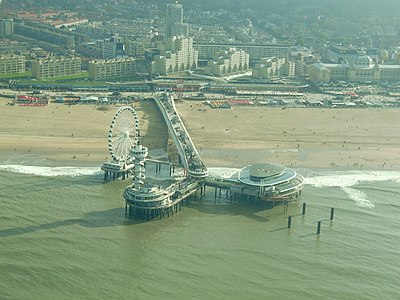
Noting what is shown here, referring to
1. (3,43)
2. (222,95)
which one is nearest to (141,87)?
(222,95)

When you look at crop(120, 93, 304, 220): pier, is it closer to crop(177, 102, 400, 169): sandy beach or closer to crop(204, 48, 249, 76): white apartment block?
crop(177, 102, 400, 169): sandy beach

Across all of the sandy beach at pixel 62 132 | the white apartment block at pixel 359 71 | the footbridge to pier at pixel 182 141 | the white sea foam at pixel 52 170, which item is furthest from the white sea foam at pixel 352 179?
the white apartment block at pixel 359 71

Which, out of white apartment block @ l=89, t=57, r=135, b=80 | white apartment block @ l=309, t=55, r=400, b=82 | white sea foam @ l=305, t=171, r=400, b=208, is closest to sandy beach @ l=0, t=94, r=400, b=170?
white sea foam @ l=305, t=171, r=400, b=208

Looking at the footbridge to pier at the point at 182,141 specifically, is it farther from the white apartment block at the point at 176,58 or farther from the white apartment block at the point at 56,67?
the white apartment block at the point at 56,67

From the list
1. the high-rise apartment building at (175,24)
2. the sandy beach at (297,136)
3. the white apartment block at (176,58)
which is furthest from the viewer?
the high-rise apartment building at (175,24)

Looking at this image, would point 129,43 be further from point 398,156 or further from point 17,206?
point 17,206

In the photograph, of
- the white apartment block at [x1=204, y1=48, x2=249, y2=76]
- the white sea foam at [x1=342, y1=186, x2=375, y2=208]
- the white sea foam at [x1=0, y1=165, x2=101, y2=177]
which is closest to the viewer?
the white sea foam at [x1=342, y1=186, x2=375, y2=208]

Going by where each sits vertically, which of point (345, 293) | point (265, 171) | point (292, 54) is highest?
point (292, 54)
